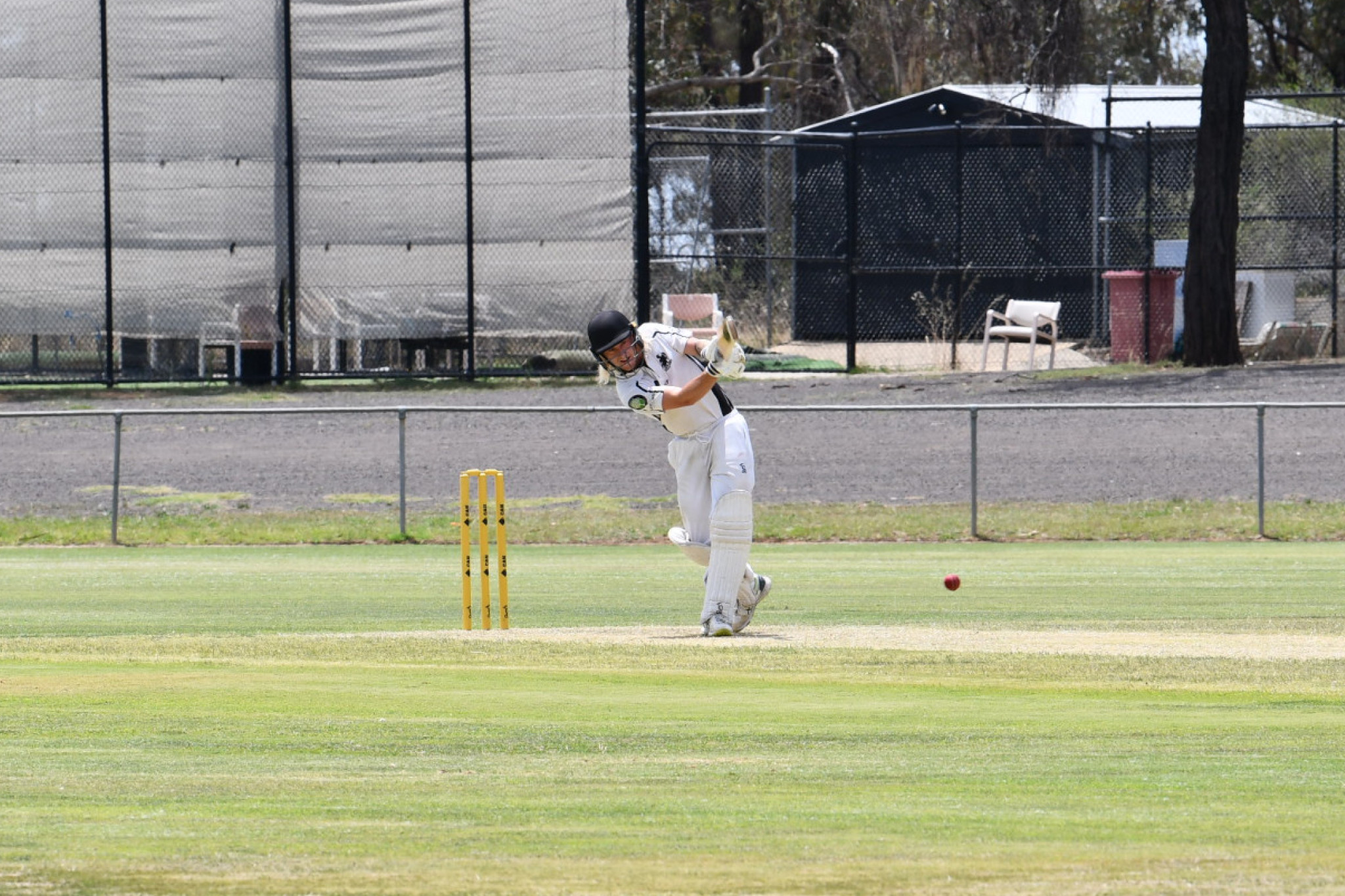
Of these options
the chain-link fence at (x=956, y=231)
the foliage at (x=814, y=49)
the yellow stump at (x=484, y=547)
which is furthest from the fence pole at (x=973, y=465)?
the foliage at (x=814, y=49)

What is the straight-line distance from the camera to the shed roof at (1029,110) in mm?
37062

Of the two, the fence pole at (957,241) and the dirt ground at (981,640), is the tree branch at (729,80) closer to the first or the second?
the fence pole at (957,241)

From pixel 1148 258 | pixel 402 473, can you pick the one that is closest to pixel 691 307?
pixel 1148 258

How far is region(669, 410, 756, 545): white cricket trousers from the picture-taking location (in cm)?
1131

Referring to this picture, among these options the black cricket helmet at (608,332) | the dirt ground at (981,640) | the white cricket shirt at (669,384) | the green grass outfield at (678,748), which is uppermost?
the black cricket helmet at (608,332)

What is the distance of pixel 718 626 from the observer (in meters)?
11.5

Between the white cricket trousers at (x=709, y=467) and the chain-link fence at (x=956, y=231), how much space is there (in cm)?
1948

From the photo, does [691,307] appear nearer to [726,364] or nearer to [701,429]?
[701,429]

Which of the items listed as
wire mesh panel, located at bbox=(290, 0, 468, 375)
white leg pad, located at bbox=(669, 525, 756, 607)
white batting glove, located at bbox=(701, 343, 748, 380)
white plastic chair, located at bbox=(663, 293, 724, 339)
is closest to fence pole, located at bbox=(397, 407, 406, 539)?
white leg pad, located at bbox=(669, 525, 756, 607)

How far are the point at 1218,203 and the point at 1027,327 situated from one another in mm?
3637

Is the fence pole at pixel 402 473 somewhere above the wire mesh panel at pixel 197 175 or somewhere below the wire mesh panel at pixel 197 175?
below

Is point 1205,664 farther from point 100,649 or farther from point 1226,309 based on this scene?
point 1226,309

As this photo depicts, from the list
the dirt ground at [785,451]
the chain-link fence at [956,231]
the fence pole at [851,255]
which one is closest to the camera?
the dirt ground at [785,451]

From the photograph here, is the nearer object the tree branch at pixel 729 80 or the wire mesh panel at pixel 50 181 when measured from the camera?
the wire mesh panel at pixel 50 181
